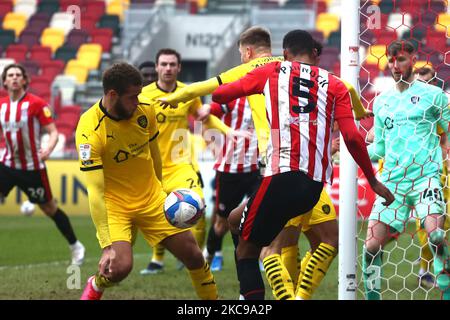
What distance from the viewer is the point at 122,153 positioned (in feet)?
21.6

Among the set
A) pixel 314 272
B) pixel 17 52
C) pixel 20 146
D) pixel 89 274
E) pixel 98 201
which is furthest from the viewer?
pixel 17 52

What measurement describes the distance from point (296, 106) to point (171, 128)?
3.21 metres

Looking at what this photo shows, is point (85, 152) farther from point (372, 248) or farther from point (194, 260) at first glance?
point (372, 248)

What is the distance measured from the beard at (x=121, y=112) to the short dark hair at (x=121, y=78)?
13cm

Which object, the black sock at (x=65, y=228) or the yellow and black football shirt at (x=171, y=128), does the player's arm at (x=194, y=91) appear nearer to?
the yellow and black football shirt at (x=171, y=128)

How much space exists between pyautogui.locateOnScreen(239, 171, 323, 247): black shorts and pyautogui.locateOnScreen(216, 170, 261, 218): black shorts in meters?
4.05

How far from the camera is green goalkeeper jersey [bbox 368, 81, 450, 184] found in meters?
7.50

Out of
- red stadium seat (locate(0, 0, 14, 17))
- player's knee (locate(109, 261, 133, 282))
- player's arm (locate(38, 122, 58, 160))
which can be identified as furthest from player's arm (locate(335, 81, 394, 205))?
red stadium seat (locate(0, 0, 14, 17))

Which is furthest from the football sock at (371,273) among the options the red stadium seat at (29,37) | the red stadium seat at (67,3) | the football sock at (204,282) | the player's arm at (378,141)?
the red stadium seat at (67,3)

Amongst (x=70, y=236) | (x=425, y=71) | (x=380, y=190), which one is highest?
(x=425, y=71)

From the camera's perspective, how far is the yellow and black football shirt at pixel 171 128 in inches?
352

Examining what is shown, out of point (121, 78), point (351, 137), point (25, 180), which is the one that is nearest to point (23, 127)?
point (25, 180)

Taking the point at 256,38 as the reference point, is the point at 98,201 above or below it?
below
